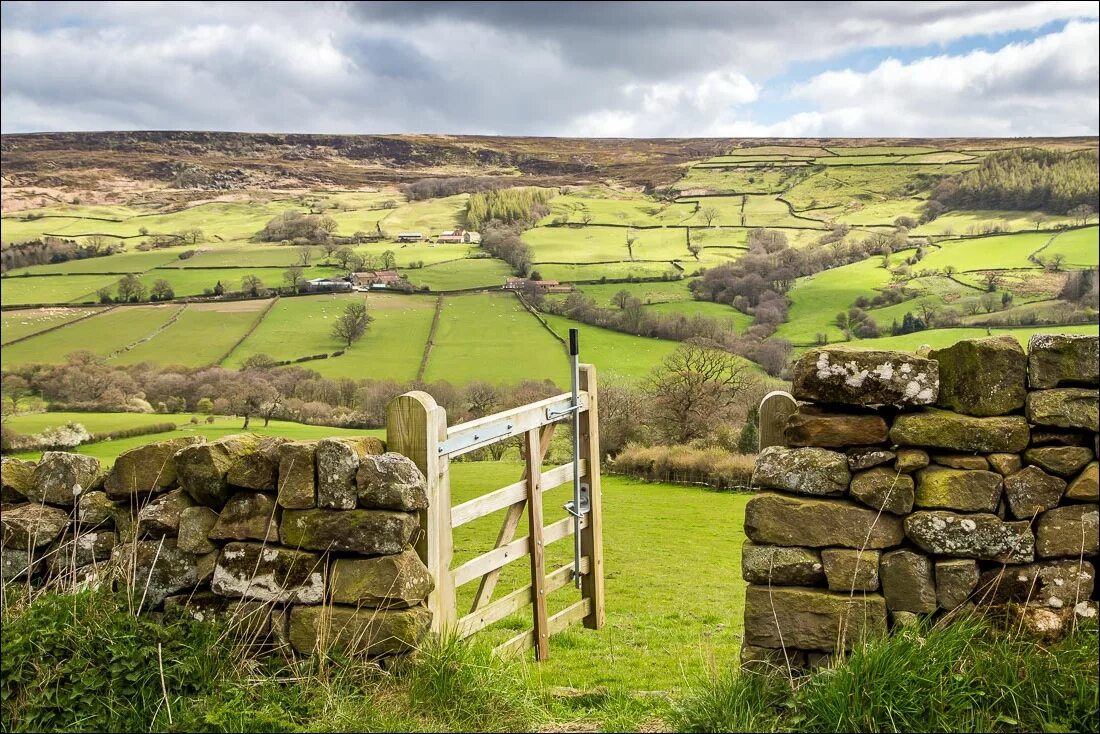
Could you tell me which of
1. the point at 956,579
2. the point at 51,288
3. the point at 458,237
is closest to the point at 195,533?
the point at 956,579

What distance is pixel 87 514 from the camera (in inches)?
240

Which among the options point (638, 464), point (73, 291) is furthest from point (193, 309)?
point (638, 464)

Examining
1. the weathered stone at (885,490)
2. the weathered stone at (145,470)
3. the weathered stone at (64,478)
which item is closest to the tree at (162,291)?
the weathered stone at (64,478)

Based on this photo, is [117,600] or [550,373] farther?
[550,373]

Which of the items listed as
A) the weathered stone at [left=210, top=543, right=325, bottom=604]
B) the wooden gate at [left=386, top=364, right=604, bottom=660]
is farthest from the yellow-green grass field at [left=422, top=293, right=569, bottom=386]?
the weathered stone at [left=210, top=543, right=325, bottom=604]

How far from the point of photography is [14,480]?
20.7ft

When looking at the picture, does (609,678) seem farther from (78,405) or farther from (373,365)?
(373,365)

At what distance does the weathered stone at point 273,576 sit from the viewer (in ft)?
18.4

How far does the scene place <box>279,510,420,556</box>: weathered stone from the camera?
5.51 meters

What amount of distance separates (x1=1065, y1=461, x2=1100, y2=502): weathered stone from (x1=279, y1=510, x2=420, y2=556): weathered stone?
12.6 feet

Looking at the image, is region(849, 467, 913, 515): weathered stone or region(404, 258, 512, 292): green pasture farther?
region(404, 258, 512, 292): green pasture

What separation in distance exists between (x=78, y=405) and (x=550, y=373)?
108 ft

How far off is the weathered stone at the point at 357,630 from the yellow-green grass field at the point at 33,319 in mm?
90360

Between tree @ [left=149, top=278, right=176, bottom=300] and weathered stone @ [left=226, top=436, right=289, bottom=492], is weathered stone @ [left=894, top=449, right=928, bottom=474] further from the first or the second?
tree @ [left=149, top=278, right=176, bottom=300]
